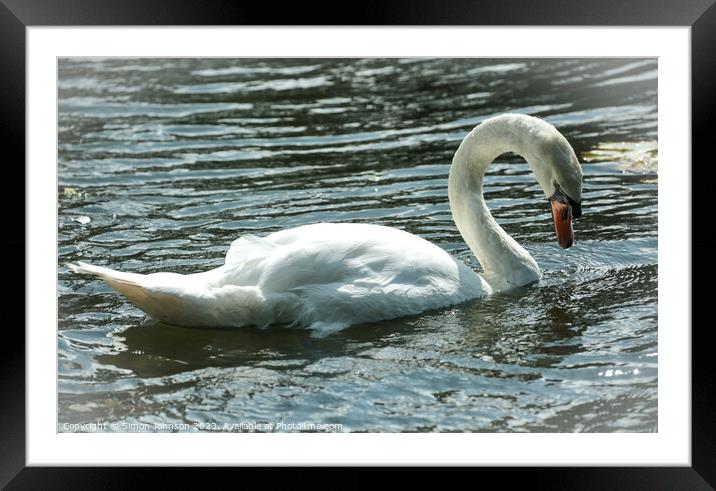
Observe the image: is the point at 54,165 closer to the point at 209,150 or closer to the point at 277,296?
the point at 277,296

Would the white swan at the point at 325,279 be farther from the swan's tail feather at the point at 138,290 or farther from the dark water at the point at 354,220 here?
the dark water at the point at 354,220

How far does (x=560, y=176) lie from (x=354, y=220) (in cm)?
252

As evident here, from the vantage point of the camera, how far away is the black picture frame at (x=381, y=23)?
6.32 m

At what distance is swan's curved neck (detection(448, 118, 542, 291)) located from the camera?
9.27m

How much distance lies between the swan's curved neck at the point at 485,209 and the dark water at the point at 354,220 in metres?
0.29

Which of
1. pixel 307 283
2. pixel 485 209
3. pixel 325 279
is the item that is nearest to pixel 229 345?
pixel 307 283

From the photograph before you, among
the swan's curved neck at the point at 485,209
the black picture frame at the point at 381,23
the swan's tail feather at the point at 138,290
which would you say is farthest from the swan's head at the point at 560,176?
the swan's tail feather at the point at 138,290

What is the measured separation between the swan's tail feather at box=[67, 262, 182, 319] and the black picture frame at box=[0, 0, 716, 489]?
4.32ft

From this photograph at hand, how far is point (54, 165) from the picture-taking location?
22.2ft

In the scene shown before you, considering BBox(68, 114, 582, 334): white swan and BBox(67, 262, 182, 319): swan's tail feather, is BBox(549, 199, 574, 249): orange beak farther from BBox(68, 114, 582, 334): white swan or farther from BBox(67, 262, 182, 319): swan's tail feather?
BBox(67, 262, 182, 319): swan's tail feather

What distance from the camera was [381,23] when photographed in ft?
21.0

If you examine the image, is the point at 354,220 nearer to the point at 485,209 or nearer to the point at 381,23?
the point at 485,209

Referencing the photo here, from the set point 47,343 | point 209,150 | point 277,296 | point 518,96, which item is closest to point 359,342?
point 277,296

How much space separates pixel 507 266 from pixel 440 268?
949mm
